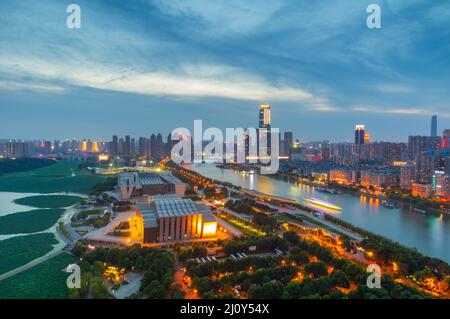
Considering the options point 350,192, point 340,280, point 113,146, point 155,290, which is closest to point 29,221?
point 155,290

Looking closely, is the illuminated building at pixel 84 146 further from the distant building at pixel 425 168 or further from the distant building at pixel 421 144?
the distant building at pixel 425 168

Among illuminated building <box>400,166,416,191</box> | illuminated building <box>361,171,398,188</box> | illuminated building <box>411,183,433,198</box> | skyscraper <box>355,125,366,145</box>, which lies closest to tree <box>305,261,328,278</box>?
illuminated building <box>411,183,433,198</box>

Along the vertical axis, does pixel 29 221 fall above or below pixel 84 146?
below

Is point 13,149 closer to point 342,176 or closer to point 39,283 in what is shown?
point 342,176

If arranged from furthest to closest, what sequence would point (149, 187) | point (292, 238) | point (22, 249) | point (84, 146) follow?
point (84, 146)
point (149, 187)
point (292, 238)
point (22, 249)
